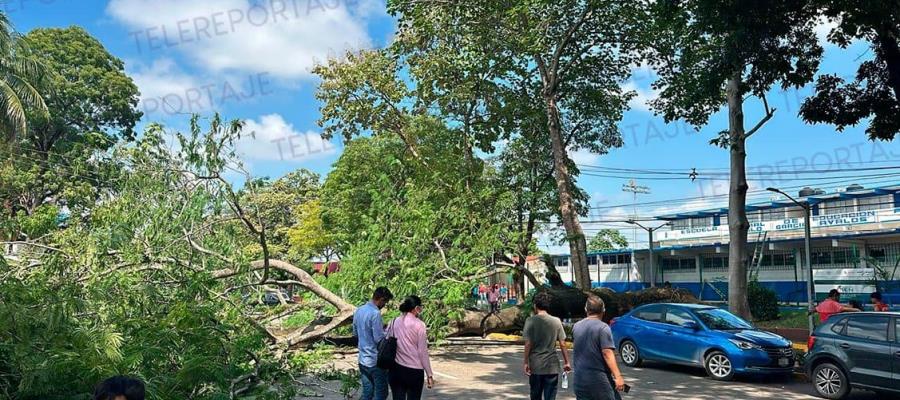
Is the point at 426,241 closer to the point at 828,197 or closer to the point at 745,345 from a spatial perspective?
the point at 745,345

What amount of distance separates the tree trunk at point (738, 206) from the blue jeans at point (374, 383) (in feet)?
36.9

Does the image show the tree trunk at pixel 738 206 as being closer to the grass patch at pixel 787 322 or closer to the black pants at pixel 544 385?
the grass patch at pixel 787 322

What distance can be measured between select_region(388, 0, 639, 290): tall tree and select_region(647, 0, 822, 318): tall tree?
4.02 meters

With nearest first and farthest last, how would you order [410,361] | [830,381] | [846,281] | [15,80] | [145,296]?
[410,361] < [145,296] < [830,381] < [15,80] < [846,281]

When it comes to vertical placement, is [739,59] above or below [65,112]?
below

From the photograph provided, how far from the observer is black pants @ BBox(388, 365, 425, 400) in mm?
6816

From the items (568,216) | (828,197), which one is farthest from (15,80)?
(828,197)

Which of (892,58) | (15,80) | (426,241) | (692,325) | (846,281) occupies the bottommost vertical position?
(846,281)

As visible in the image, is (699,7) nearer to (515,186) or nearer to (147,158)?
(147,158)

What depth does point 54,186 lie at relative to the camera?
2958cm

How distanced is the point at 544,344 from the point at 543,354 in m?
0.10

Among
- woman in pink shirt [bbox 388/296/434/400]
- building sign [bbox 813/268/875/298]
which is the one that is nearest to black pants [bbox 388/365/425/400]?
woman in pink shirt [bbox 388/296/434/400]

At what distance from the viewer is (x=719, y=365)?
1161 cm

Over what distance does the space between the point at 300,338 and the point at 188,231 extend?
2.88m
